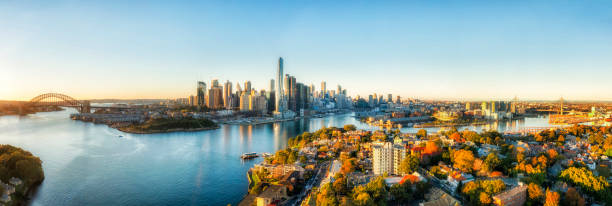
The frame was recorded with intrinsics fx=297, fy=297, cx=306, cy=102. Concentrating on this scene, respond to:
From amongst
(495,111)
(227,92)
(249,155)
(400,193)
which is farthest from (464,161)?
(227,92)

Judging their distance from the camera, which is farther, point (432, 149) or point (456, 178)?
point (432, 149)

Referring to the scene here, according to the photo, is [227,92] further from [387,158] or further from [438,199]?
[438,199]

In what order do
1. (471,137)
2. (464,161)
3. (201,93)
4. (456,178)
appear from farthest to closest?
(201,93) < (471,137) < (464,161) < (456,178)

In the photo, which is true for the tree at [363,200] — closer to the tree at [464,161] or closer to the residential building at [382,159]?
the residential building at [382,159]

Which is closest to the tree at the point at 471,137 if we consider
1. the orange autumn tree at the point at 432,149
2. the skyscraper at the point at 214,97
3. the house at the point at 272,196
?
the orange autumn tree at the point at 432,149

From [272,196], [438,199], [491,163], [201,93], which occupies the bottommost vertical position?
[272,196]

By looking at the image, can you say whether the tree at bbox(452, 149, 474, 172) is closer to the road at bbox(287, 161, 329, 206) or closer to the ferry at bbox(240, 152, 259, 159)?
the road at bbox(287, 161, 329, 206)
